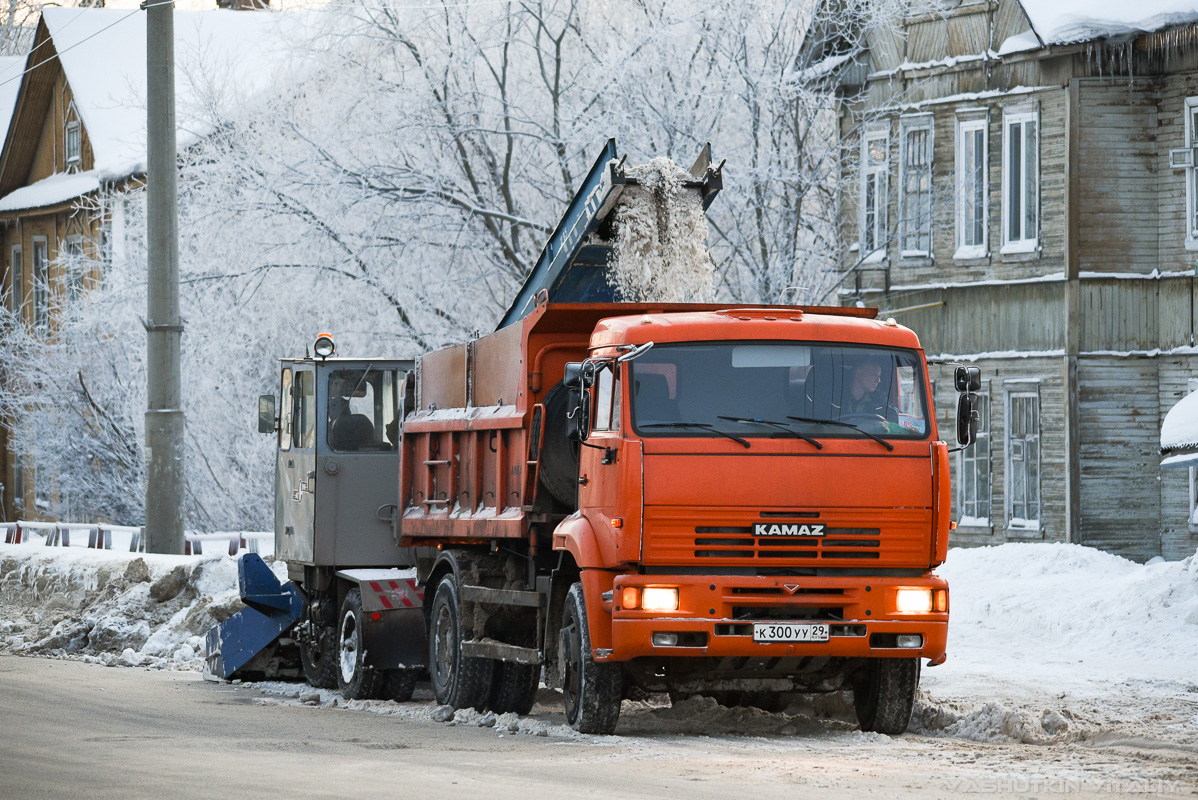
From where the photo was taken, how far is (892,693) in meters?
11.8

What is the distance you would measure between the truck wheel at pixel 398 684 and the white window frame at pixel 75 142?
34513 mm

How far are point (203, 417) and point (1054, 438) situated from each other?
15078 millimetres

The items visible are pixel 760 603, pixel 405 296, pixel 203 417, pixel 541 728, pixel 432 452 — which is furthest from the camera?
pixel 203 417

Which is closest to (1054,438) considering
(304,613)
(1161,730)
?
(304,613)

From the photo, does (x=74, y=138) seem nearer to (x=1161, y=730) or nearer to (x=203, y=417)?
(x=203, y=417)

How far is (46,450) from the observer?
123 feet

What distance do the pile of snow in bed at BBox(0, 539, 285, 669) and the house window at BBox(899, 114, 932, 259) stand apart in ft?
43.8

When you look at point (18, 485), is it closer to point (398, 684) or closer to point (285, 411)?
point (285, 411)

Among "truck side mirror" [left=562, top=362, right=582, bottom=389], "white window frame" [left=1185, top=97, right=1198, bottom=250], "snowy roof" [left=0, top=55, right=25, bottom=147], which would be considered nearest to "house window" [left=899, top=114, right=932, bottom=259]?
"white window frame" [left=1185, top=97, right=1198, bottom=250]

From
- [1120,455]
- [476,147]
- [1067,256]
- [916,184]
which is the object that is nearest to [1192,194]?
[1067,256]

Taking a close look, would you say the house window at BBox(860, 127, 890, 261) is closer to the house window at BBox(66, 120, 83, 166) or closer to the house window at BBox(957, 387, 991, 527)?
the house window at BBox(957, 387, 991, 527)

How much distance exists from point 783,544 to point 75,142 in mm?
39579

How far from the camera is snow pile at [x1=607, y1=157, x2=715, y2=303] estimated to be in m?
13.9

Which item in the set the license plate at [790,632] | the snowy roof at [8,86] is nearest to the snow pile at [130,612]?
the license plate at [790,632]
